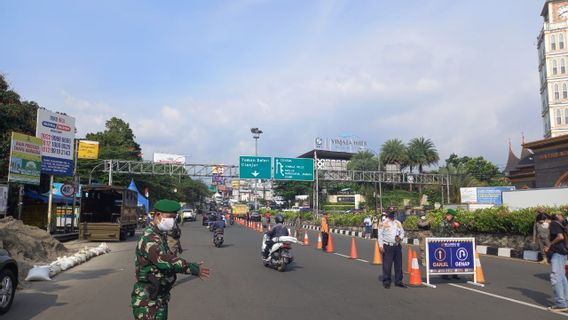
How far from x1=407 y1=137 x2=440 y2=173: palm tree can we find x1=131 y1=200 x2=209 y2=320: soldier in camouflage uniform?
75.3 m

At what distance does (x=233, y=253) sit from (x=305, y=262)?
400cm

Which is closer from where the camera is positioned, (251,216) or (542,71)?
(251,216)

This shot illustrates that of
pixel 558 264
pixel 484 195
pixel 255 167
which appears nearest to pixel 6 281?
pixel 558 264

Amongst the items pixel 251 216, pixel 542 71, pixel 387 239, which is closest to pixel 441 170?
pixel 251 216

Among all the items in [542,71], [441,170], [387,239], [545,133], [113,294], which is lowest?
[113,294]

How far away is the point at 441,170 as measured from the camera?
217 feet

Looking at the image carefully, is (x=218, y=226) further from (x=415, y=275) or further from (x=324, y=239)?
(x=415, y=275)

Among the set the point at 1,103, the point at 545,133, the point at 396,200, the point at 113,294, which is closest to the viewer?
the point at 113,294

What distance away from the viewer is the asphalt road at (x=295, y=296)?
776cm

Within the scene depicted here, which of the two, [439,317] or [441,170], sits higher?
[441,170]

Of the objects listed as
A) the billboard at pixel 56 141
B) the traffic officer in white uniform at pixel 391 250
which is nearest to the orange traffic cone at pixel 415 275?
the traffic officer in white uniform at pixel 391 250

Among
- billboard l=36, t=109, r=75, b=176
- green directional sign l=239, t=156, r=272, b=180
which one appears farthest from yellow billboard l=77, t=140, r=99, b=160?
green directional sign l=239, t=156, r=272, b=180

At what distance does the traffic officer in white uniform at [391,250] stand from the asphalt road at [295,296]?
37 cm

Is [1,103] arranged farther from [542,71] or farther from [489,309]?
[542,71]
